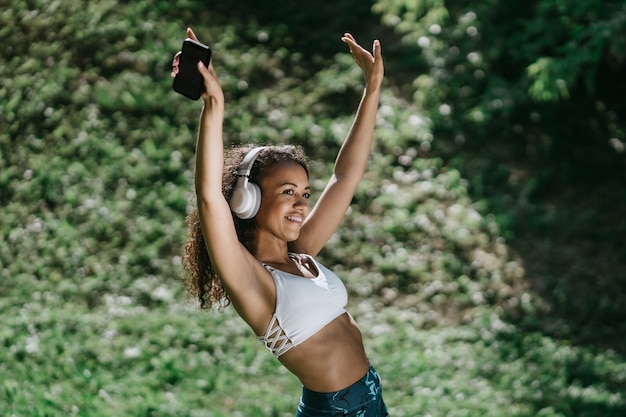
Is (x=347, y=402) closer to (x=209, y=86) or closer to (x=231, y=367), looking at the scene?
(x=209, y=86)

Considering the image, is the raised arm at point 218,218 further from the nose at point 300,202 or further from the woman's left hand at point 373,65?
the woman's left hand at point 373,65

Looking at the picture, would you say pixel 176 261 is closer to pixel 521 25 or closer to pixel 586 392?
pixel 586 392

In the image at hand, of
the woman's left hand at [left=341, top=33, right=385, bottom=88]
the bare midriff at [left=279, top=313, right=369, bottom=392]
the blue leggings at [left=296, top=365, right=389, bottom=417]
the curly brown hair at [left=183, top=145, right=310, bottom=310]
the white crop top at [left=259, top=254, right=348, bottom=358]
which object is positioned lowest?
the blue leggings at [left=296, top=365, right=389, bottom=417]

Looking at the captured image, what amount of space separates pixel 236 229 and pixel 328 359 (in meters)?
0.51

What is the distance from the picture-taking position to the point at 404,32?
10.5 metres

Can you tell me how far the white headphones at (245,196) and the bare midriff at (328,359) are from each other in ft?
1.37

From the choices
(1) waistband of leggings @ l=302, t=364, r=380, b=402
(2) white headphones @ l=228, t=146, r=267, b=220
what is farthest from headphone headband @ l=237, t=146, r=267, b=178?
(1) waistband of leggings @ l=302, t=364, r=380, b=402

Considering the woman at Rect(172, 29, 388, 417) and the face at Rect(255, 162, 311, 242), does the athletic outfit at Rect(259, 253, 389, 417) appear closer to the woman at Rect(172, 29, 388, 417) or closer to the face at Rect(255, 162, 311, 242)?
the woman at Rect(172, 29, 388, 417)

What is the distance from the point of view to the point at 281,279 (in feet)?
8.86

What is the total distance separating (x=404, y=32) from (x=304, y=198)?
8.02 m

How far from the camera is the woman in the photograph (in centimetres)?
253

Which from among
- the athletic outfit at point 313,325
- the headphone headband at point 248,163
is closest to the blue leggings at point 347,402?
the athletic outfit at point 313,325

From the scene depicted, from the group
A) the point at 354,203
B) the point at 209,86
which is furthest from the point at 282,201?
the point at 354,203

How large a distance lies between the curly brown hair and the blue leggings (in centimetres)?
42
